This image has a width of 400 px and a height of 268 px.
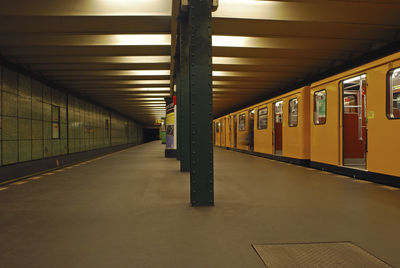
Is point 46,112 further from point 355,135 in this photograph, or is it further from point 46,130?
point 355,135

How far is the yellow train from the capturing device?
578 cm

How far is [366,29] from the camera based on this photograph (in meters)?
6.29

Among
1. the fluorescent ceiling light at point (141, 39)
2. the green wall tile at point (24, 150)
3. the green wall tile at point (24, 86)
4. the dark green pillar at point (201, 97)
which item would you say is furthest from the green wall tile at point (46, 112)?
the dark green pillar at point (201, 97)

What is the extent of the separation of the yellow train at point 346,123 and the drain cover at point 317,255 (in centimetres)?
402

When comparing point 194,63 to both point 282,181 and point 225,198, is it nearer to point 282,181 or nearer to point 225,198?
point 225,198

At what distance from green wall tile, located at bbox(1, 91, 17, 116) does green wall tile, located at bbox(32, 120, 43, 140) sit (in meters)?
1.37

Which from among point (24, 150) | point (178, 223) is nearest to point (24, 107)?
point (24, 150)

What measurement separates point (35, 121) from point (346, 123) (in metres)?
11.4

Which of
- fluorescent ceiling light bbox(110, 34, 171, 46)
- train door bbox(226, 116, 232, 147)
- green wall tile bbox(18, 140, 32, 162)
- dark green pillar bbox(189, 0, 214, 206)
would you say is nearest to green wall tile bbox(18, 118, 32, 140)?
green wall tile bbox(18, 140, 32, 162)

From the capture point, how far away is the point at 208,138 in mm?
4199

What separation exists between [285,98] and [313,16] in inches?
214

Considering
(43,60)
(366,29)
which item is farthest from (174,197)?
(43,60)

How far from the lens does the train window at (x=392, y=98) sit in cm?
574

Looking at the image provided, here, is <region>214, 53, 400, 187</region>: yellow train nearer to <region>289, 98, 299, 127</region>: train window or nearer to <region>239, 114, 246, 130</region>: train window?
<region>289, 98, 299, 127</region>: train window
